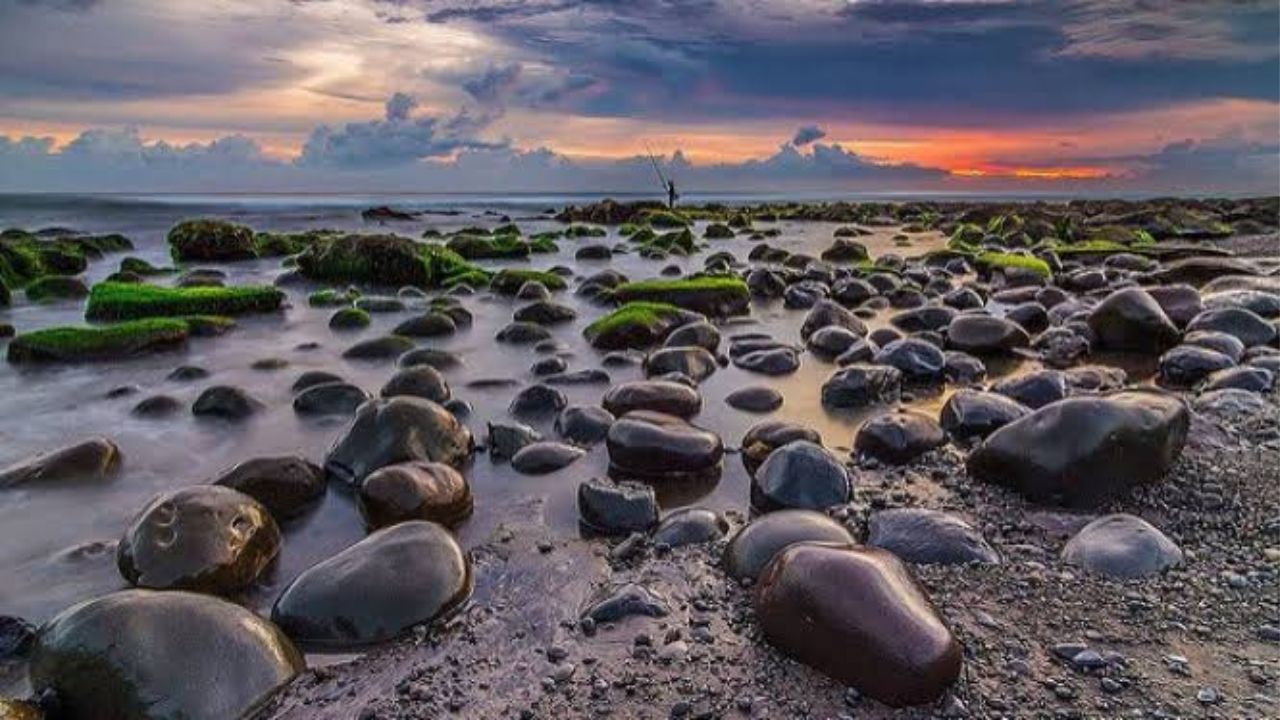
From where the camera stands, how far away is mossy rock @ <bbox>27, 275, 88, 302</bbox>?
10.2 metres

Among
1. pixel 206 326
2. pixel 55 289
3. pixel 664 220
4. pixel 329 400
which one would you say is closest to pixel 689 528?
pixel 329 400

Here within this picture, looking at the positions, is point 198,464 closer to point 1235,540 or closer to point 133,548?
point 133,548

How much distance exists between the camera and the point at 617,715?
2207 mm

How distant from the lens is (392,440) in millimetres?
3887

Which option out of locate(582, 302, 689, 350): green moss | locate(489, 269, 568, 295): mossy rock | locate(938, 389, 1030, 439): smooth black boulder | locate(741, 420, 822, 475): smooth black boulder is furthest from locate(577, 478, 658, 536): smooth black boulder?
locate(489, 269, 568, 295): mossy rock

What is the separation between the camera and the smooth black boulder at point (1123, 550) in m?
2.87

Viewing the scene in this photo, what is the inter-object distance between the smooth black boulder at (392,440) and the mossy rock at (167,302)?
568 centimetres

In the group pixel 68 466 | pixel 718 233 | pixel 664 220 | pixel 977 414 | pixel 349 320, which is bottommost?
pixel 68 466

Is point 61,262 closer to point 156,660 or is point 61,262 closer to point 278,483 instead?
point 278,483

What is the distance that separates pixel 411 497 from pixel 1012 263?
11.4 metres

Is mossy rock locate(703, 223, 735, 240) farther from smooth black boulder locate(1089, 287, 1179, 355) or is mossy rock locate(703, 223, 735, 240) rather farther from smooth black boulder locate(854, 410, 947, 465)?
smooth black boulder locate(854, 410, 947, 465)

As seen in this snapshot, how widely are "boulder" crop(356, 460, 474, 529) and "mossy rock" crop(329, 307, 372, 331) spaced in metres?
4.96

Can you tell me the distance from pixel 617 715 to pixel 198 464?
9.82 feet

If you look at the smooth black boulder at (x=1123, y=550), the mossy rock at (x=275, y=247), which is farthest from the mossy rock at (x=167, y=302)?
the smooth black boulder at (x=1123, y=550)
